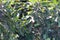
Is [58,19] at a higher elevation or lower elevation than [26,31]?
higher

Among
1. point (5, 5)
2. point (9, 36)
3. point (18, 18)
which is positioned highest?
point (5, 5)

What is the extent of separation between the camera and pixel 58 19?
8.20ft

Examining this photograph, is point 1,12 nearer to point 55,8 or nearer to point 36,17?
point 36,17

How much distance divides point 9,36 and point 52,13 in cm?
64

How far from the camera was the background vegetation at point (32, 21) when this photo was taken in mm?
2545

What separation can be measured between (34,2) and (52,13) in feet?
0.90

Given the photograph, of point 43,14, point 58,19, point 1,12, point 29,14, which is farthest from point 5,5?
point 58,19

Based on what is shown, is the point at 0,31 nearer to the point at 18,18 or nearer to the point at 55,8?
the point at 18,18

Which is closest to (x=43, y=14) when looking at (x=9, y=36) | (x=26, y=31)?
(x=26, y=31)

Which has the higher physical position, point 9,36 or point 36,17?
point 36,17

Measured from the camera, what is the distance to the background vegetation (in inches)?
100

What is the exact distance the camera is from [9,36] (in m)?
2.59

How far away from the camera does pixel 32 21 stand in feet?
8.51

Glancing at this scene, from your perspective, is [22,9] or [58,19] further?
[22,9]
